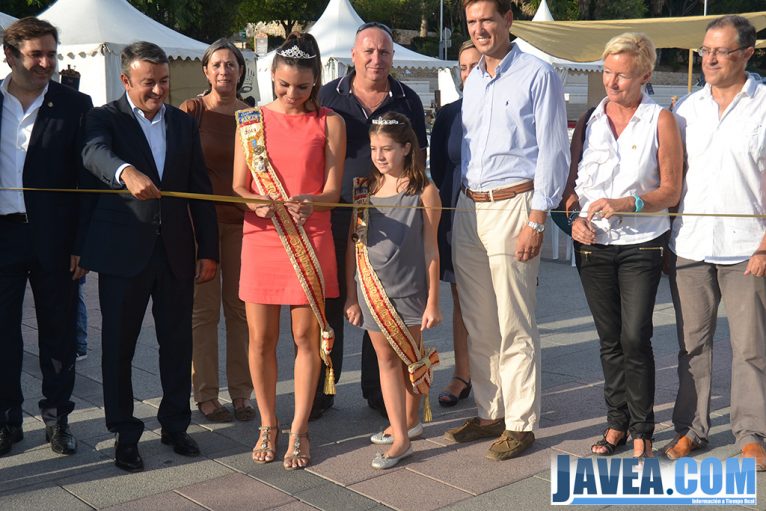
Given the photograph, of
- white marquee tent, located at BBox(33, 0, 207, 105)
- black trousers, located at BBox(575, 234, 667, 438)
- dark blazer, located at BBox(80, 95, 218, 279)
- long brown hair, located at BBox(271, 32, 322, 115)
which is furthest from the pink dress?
white marquee tent, located at BBox(33, 0, 207, 105)

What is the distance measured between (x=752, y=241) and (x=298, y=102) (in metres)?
2.14

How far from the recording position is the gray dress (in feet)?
13.9

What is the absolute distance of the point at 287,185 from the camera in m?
4.20

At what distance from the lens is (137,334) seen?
14.0ft

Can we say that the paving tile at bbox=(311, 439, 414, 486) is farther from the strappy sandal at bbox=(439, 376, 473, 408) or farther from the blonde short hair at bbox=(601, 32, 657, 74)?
the blonde short hair at bbox=(601, 32, 657, 74)

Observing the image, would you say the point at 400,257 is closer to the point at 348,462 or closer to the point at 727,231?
the point at 348,462

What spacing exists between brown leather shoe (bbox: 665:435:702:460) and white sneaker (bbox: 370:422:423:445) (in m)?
1.20

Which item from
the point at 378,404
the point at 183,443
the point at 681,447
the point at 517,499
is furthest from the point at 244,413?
the point at 681,447

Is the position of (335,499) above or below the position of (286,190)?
below

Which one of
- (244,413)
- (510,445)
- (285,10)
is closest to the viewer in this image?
(510,445)

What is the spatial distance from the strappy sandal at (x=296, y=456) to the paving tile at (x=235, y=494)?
0.69 ft

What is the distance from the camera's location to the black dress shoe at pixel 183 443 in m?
4.35

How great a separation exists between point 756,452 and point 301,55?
2.73 metres

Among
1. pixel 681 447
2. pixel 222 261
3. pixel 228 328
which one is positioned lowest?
pixel 681 447
